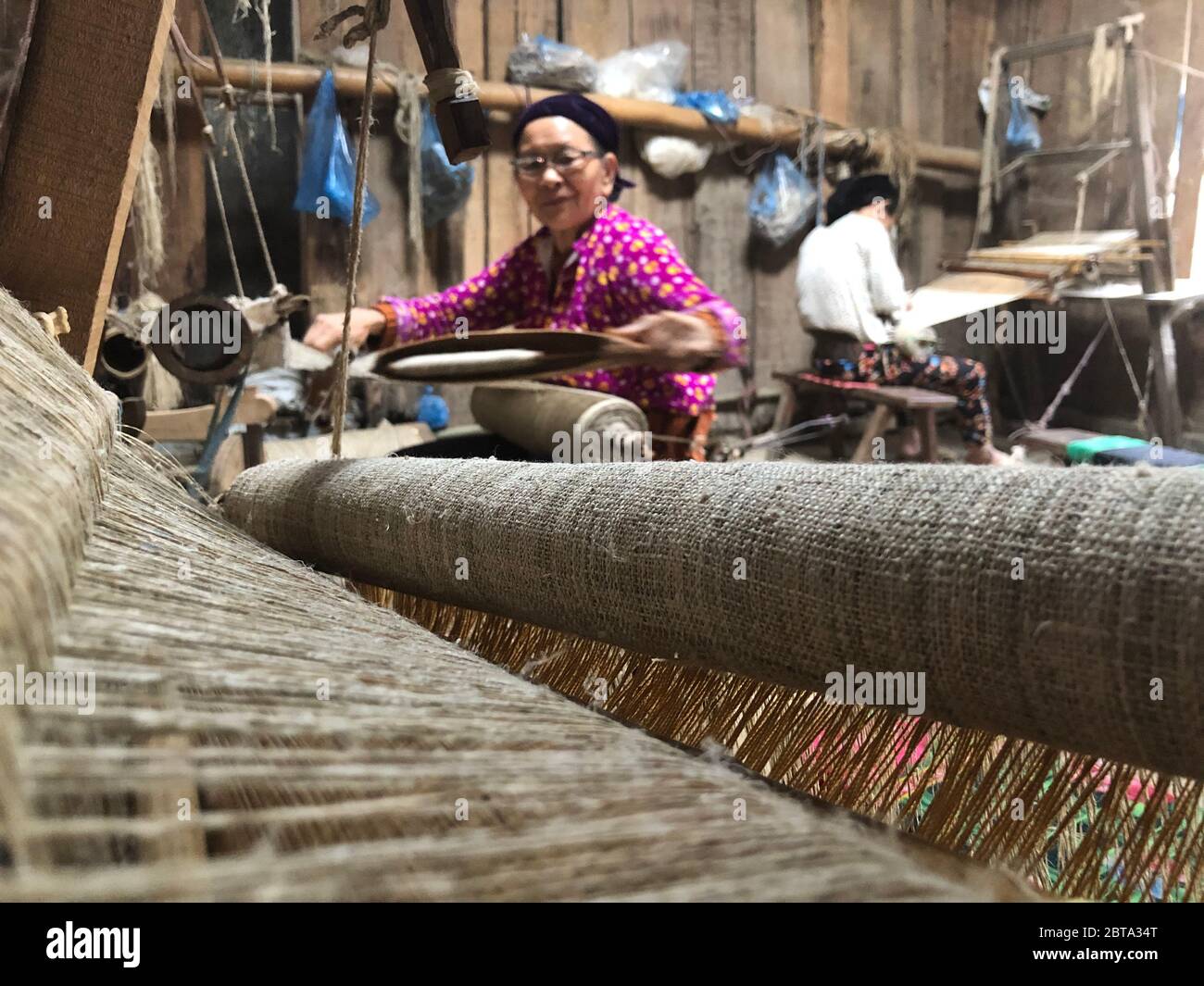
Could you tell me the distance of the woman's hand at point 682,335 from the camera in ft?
6.18

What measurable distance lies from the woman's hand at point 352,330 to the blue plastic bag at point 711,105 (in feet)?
8.13

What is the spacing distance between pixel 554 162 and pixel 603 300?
1.17 feet

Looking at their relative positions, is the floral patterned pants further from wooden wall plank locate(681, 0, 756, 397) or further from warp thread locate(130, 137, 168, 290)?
warp thread locate(130, 137, 168, 290)

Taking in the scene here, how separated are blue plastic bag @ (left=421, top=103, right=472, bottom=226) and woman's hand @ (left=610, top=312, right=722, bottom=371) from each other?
2.03 m

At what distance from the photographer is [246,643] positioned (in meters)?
0.55

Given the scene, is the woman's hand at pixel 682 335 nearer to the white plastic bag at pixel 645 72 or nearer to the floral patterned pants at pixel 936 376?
the floral patterned pants at pixel 936 376

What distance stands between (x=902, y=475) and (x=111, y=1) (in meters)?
0.96

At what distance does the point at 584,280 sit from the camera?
7.56 ft

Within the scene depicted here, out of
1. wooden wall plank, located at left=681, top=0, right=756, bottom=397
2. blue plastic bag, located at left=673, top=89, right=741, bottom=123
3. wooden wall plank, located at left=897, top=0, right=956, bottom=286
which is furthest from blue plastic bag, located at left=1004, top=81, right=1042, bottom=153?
blue plastic bag, located at left=673, top=89, right=741, bottom=123

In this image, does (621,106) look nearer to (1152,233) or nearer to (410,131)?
(410,131)

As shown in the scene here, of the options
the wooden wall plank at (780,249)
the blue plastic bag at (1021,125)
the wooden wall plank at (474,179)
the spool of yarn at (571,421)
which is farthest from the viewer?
the blue plastic bag at (1021,125)

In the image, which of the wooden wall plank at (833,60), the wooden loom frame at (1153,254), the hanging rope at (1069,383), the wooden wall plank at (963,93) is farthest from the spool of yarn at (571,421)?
the wooden wall plank at (963,93)
